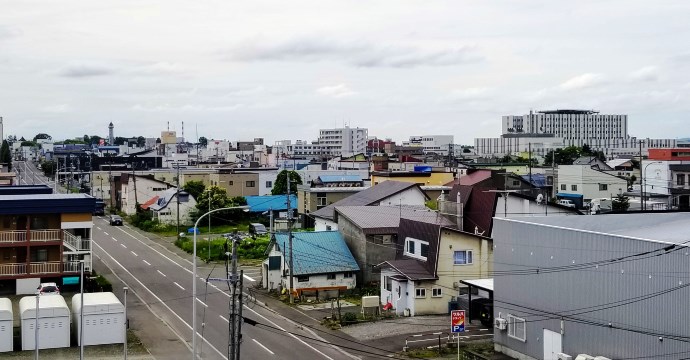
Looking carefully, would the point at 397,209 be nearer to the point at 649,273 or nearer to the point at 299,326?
the point at 299,326

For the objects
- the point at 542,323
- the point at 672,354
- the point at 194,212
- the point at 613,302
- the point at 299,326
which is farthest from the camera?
the point at 194,212

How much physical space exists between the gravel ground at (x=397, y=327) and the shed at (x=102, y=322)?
6928mm

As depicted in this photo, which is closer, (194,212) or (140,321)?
(140,321)

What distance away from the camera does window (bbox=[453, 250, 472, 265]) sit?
92.6 ft

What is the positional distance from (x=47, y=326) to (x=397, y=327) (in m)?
10.6

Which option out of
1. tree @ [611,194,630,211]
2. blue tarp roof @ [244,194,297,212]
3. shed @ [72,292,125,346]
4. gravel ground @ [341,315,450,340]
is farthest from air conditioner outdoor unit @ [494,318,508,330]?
blue tarp roof @ [244,194,297,212]

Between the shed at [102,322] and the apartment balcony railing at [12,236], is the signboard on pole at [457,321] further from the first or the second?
the apartment balcony railing at [12,236]

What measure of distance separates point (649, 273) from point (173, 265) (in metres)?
27.0

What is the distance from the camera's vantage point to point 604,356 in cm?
1817

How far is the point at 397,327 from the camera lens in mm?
25812

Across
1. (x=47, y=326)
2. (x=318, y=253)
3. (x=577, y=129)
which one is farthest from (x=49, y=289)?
(x=577, y=129)

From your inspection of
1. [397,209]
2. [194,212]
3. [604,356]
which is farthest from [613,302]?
[194,212]

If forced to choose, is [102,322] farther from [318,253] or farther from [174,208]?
[174,208]

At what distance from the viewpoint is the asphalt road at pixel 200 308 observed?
23.2 metres
